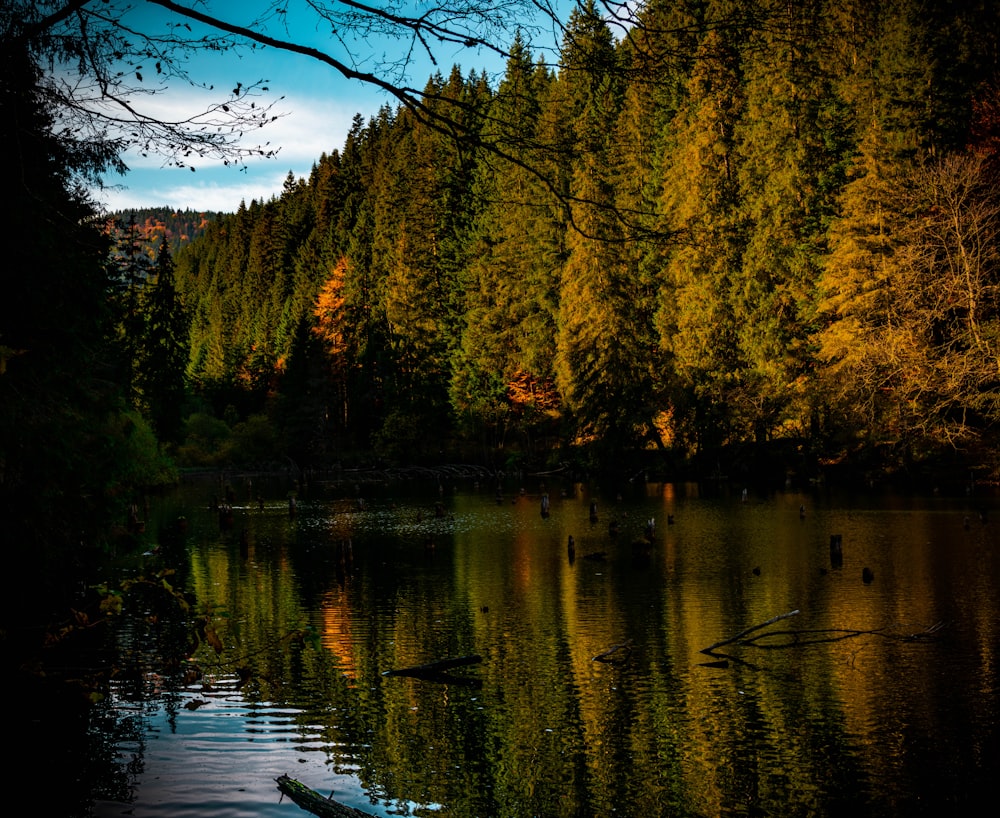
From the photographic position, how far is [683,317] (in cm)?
4259

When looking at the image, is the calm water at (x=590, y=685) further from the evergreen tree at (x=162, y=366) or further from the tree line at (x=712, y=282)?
the evergreen tree at (x=162, y=366)

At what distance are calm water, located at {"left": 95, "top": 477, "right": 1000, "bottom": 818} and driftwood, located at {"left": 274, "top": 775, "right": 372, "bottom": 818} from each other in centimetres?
15

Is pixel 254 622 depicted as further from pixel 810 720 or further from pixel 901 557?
pixel 901 557

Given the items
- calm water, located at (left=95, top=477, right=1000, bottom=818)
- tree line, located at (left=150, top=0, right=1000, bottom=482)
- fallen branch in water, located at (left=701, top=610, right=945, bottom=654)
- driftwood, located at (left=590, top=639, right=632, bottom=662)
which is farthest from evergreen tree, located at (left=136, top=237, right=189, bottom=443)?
fallen branch in water, located at (left=701, top=610, right=945, bottom=654)

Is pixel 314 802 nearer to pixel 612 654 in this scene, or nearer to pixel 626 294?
pixel 612 654

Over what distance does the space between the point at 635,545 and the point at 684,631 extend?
20.9ft

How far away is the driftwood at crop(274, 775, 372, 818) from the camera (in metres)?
6.63

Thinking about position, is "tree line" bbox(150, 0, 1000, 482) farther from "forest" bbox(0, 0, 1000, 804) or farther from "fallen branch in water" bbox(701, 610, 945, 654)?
"fallen branch in water" bbox(701, 610, 945, 654)

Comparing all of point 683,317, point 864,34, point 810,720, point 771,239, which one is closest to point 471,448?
point 683,317

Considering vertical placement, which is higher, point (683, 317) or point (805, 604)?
point (683, 317)

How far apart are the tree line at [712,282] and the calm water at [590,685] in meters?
7.37

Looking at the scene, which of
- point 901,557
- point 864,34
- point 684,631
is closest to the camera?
point 684,631

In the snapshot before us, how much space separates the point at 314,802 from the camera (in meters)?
7.00

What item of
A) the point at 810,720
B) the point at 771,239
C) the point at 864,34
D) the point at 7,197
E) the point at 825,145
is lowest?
the point at 810,720
